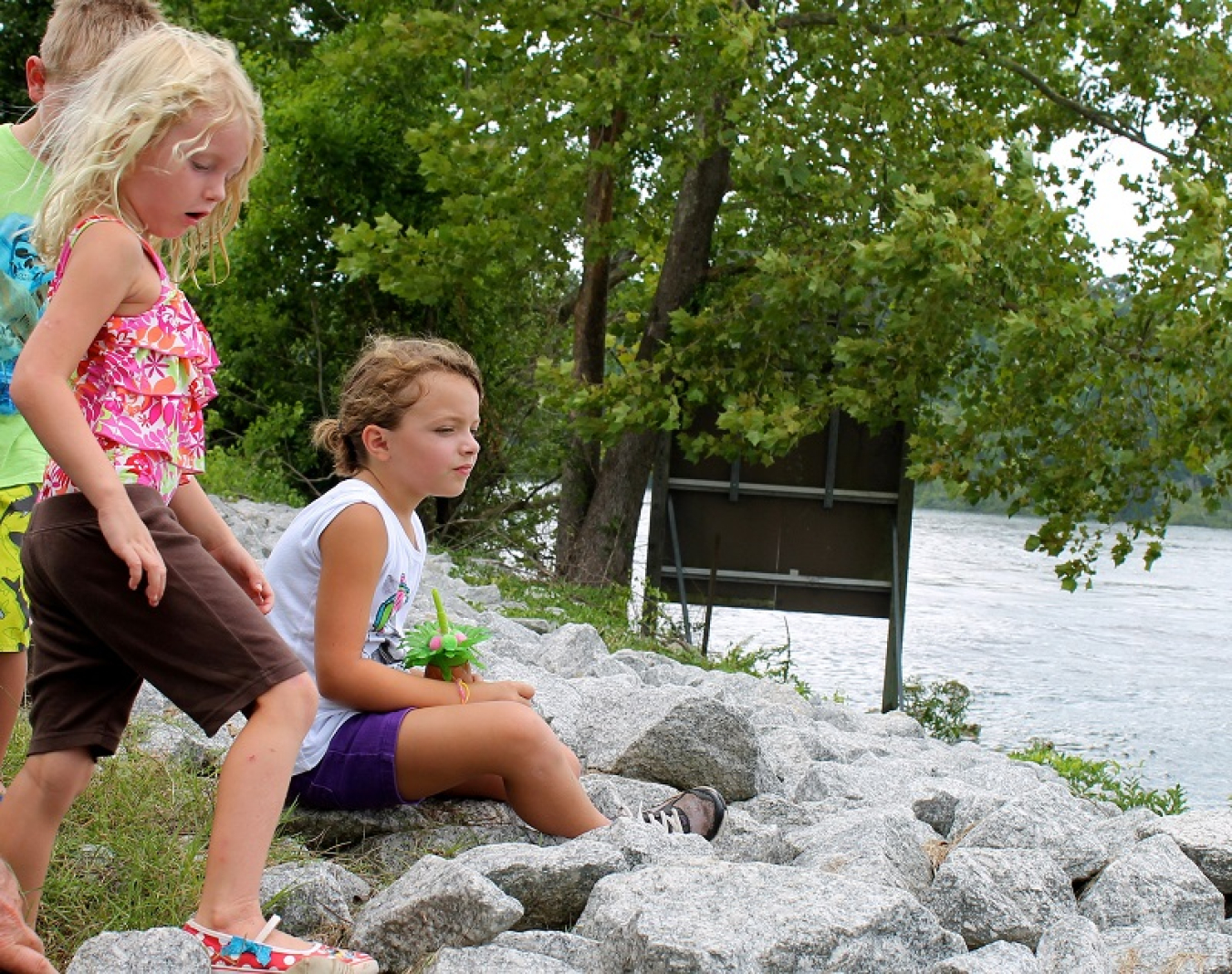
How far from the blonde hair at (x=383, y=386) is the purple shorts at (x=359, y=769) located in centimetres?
62

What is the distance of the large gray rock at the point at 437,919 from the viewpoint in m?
2.46

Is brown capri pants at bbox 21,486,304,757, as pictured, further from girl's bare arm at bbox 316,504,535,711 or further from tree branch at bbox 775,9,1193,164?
tree branch at bbox 775,9,1193,164

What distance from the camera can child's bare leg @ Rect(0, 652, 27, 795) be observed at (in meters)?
2.78

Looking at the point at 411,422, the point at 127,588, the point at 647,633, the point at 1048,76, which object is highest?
the point at 1048,76

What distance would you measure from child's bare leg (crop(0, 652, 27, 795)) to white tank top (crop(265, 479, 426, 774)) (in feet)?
1.78

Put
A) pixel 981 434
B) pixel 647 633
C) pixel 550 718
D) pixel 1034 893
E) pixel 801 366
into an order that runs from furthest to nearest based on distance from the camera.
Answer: pixel 801 366 → pixel 981 434 → pixel 647 633 → pixel 550 718 → pixel 1034 893

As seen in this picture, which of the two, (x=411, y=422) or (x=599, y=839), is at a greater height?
(x=411, y=422)

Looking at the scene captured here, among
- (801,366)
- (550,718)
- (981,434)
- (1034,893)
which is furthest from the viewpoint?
(801,366)

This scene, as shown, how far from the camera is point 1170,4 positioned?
9.95 m

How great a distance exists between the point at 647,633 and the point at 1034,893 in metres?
6.10

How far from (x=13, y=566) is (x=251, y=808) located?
0.84m

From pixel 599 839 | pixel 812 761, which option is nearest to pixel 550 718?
pixel 812 761

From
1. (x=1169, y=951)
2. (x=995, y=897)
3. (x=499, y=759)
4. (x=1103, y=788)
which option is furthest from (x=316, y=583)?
(x=1103, y=788)

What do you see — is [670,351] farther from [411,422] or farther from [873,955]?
[873,955]
